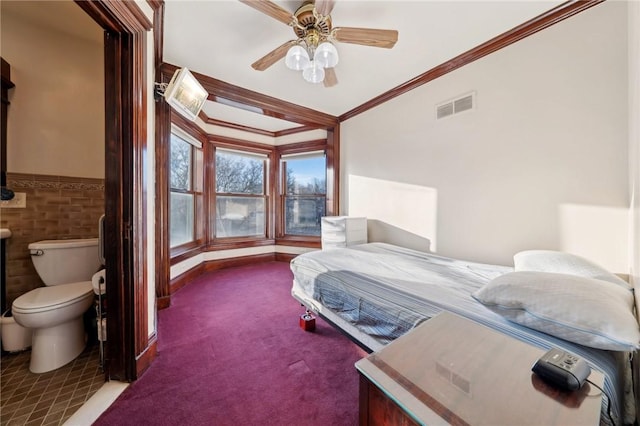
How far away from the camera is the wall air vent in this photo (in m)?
2.13

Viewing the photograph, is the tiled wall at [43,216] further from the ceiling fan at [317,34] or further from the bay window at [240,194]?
the ceiling fan at [317,34]

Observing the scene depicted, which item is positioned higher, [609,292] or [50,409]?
[609,292]

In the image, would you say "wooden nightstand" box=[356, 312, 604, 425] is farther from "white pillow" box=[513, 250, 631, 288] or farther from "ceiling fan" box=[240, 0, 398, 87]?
"ceiling fan" box=[240, 0, 398, 87]

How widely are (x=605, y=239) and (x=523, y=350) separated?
1.54m

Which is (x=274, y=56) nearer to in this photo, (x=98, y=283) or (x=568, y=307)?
(x=98, y=283)

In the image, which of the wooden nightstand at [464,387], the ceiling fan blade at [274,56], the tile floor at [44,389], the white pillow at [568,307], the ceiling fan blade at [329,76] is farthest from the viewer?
the ceiling fan blade at [329,76]

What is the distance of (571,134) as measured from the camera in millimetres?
1625

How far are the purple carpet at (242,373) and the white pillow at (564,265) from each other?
4.29ft

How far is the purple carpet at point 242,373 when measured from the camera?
1.22 m

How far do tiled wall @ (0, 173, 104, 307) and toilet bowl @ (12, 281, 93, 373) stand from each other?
450 millimetres

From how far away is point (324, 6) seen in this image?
4.61 feet

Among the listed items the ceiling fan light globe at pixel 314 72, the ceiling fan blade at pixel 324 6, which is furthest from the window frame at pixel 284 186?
the ceiling fan blade at pixel 324 6

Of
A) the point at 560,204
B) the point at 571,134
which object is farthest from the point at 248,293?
the point at 571,134

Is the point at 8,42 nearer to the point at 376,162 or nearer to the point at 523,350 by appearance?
the point at 376,162
